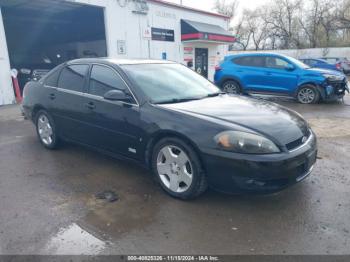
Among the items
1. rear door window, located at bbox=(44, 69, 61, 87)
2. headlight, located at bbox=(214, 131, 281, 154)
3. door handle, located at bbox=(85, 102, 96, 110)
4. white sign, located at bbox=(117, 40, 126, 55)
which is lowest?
headlight, located at bbox=(214, 131, 281, 154)

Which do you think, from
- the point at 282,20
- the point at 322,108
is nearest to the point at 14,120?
the point at 322,108

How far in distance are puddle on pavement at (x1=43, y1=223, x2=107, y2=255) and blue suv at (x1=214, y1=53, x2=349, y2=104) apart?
8.60 m

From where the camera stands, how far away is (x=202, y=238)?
271 centimetres

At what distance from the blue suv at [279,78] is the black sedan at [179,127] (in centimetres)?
609

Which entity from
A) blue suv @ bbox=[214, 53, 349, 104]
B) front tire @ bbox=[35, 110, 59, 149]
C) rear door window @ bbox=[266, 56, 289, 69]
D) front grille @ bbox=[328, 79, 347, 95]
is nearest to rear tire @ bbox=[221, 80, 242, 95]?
blue suv @ bbox=[214, 53, 349, 104]

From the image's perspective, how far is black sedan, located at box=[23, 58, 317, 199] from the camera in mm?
2938

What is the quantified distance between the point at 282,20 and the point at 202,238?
161 ft

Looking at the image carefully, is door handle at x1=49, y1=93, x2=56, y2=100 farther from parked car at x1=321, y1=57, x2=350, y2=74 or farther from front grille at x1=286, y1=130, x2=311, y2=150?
parked car at x1=321, y1=57, x2=350, y2=74

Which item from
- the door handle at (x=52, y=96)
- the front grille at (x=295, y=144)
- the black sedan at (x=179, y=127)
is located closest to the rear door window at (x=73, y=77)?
the black sedan at (x=179, y=127)

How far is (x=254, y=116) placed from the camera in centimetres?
334

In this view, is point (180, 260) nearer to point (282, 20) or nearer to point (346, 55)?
point (346, 55)

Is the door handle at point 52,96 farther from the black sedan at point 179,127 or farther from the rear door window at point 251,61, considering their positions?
the rear door window at point 251,61

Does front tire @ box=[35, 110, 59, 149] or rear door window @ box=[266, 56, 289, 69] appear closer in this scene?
front tire @ box=[35, 110, 59, 149]

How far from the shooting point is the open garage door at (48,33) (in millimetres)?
13812
